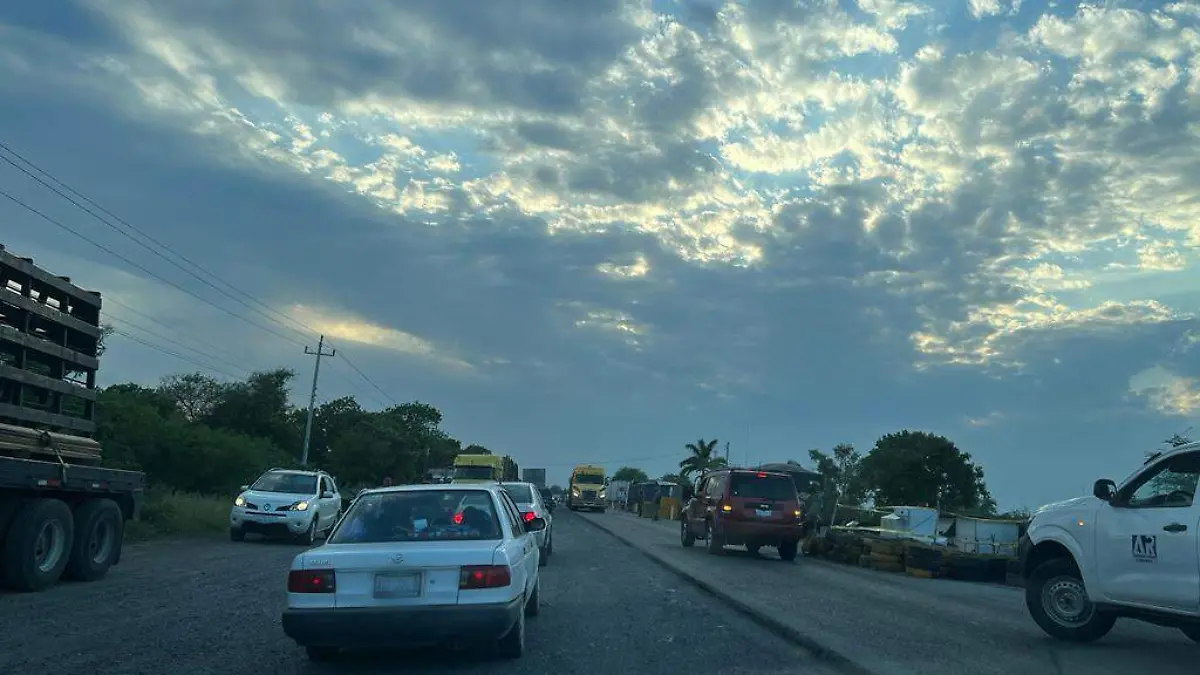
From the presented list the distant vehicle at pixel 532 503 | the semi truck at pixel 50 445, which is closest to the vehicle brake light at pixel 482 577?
the semi truck at pixel 50 445

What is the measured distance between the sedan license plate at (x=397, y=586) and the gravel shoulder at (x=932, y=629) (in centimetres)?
377

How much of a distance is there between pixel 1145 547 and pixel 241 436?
44.4 metres

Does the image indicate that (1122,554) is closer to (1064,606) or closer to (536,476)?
(1064,606)

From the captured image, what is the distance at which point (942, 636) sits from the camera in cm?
1096

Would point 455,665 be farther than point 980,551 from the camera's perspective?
No

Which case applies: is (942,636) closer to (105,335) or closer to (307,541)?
(307,541)

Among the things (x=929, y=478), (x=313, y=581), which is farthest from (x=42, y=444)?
(x=929, y=478)

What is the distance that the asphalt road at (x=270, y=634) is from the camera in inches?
334

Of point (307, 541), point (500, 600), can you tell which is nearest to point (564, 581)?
point (500, 600)

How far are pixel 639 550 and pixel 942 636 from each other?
15.1m

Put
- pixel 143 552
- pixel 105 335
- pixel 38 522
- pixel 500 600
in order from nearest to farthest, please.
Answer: pixel 500 600 → pixel 38 522 → pixel 143 552 → pixel 105 335

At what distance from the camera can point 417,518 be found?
902 centimetres

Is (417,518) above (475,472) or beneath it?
beneath

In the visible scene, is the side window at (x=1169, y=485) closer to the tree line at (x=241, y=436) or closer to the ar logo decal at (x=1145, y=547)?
the ar logo decal at (x=1145, y=547)
